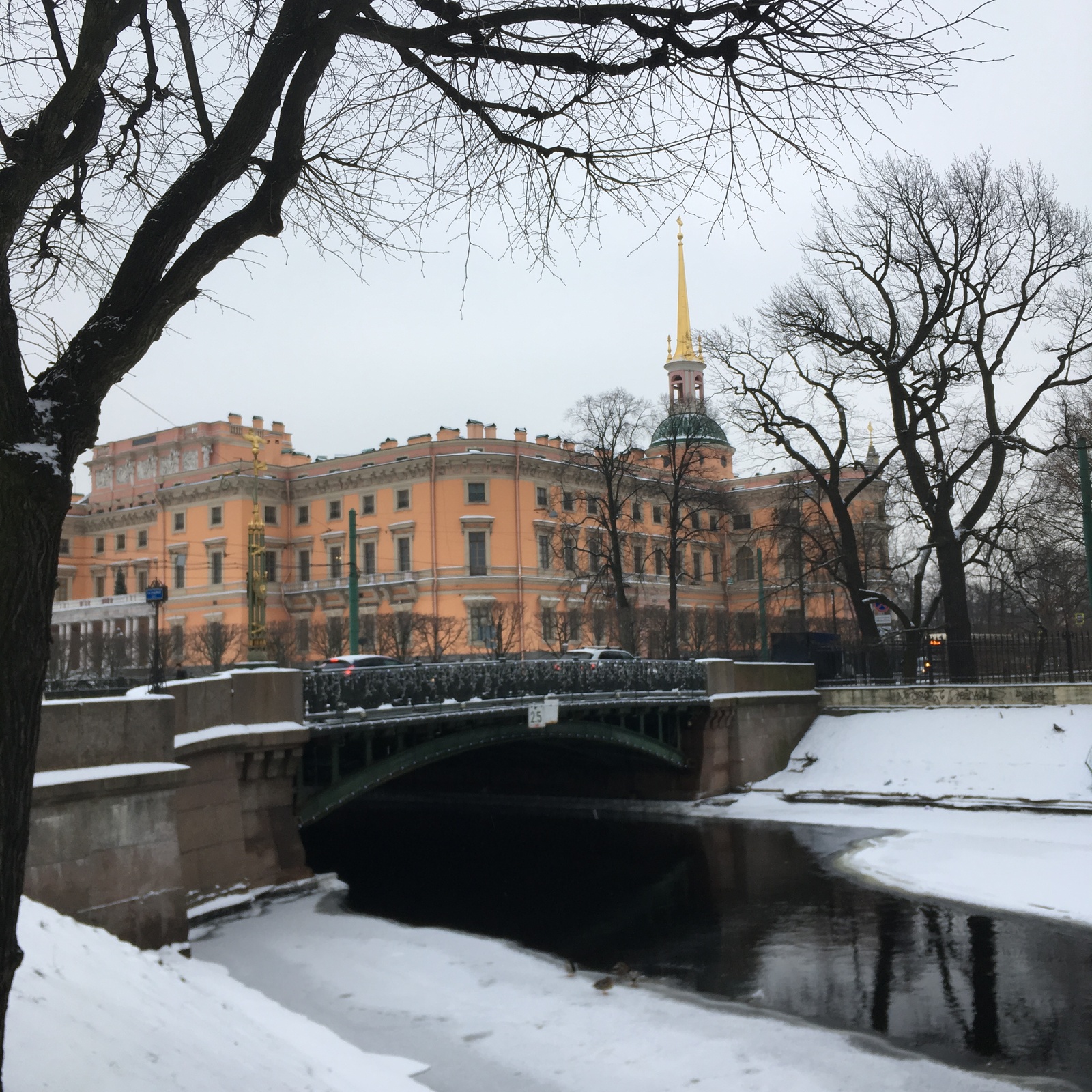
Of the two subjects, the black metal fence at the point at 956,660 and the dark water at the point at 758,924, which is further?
the black metal fence at the point at 956,660

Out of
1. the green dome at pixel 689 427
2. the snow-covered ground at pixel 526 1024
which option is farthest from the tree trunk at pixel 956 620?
the snow-covered ground at pixel 526 1024

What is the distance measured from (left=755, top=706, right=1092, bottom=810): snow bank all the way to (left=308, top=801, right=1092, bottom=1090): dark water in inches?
127

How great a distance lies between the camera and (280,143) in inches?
218

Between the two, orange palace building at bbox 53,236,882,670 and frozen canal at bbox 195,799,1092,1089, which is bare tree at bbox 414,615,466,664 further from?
frozen canal at bbox 195,799,1092,1089

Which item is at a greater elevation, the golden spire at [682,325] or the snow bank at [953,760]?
the golden spire at [682,325]

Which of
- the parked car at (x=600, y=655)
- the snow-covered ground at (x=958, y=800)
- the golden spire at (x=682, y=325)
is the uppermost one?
the golden spire at (x=682, y=325)

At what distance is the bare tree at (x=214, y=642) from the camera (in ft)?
158

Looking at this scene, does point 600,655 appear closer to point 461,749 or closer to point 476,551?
point 461,749

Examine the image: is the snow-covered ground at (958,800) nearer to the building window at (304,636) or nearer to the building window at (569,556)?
the building window at (569,556)

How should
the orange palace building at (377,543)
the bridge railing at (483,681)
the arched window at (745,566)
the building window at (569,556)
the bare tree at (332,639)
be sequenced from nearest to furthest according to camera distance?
the bridge railing at (483,681)
the building window at (569,556)
the bare tree at (332,639)
the orange palace building at (377,543)
the arched window at (745,566)

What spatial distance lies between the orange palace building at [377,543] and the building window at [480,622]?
0.08 meters

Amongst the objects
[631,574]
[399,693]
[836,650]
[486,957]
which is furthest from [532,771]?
[631,574]

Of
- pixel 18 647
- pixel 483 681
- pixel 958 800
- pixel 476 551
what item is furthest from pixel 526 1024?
pixel 476 551

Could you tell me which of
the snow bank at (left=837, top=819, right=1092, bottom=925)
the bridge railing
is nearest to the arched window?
the bridge railing
